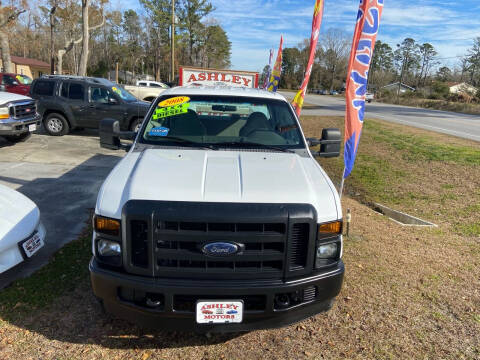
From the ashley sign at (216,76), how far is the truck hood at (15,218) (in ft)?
24.3

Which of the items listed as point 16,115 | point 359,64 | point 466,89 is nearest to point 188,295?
point 359,64

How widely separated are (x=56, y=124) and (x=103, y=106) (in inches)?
68.4

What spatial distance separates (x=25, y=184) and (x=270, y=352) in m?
5.94

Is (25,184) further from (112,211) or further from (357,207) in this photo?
(357,207)

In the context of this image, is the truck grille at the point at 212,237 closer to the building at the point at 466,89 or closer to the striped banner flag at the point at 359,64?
the striped banner flag at the point at 359,64

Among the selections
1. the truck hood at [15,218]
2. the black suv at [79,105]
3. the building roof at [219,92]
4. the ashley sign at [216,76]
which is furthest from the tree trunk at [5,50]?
the building roof at [219,92]

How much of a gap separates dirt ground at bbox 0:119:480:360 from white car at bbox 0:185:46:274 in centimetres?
41

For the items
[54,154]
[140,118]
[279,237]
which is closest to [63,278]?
[279,237]

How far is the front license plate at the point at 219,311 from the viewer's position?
2443mm

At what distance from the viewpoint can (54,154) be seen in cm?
956

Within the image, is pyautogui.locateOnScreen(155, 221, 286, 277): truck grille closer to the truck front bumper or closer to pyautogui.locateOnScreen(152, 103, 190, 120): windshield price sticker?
pyautogui.locateOnScreen(152, 103, 190, 120): windshield price sticker

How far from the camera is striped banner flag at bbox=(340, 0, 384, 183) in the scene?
16.0ft

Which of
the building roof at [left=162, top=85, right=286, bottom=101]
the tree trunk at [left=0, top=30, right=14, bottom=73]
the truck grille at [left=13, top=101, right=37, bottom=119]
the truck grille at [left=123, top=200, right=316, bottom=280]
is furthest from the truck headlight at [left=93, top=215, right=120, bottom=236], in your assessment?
the tree trunk at [left=0, top=30, right=14, bottom=73]

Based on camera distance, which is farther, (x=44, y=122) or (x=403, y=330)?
(x=44, y=122)
